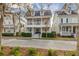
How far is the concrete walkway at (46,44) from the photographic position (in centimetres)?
215

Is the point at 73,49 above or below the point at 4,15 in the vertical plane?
below

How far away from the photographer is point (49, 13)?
7.07 feet

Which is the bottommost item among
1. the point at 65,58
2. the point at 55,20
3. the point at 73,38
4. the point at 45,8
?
the point at 65,58

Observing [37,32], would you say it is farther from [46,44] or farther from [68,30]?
[68,30]

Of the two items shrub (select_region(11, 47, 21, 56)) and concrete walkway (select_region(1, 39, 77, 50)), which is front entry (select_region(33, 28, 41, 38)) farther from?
shrub (select_region(11, 47, 21, 56))

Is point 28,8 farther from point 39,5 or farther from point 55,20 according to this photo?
point 55,20

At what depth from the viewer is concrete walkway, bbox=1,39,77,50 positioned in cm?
215

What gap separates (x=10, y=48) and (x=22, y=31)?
277 mm

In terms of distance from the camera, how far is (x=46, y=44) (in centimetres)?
216

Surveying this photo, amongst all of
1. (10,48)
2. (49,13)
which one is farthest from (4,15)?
(49,13)

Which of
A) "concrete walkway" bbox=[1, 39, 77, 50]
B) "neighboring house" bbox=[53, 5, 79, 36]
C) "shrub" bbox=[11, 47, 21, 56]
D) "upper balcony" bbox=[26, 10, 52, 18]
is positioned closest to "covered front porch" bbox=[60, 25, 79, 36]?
"neighboring house" bbox=[53, 5, 79, 36]

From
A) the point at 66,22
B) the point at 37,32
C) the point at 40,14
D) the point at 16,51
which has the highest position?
the point at 40,14

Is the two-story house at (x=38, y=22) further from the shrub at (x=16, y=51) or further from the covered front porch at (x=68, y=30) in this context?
the shrub at (x=16, y=51)

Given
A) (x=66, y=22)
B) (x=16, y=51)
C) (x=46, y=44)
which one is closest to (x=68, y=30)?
(x=66, y=22)
